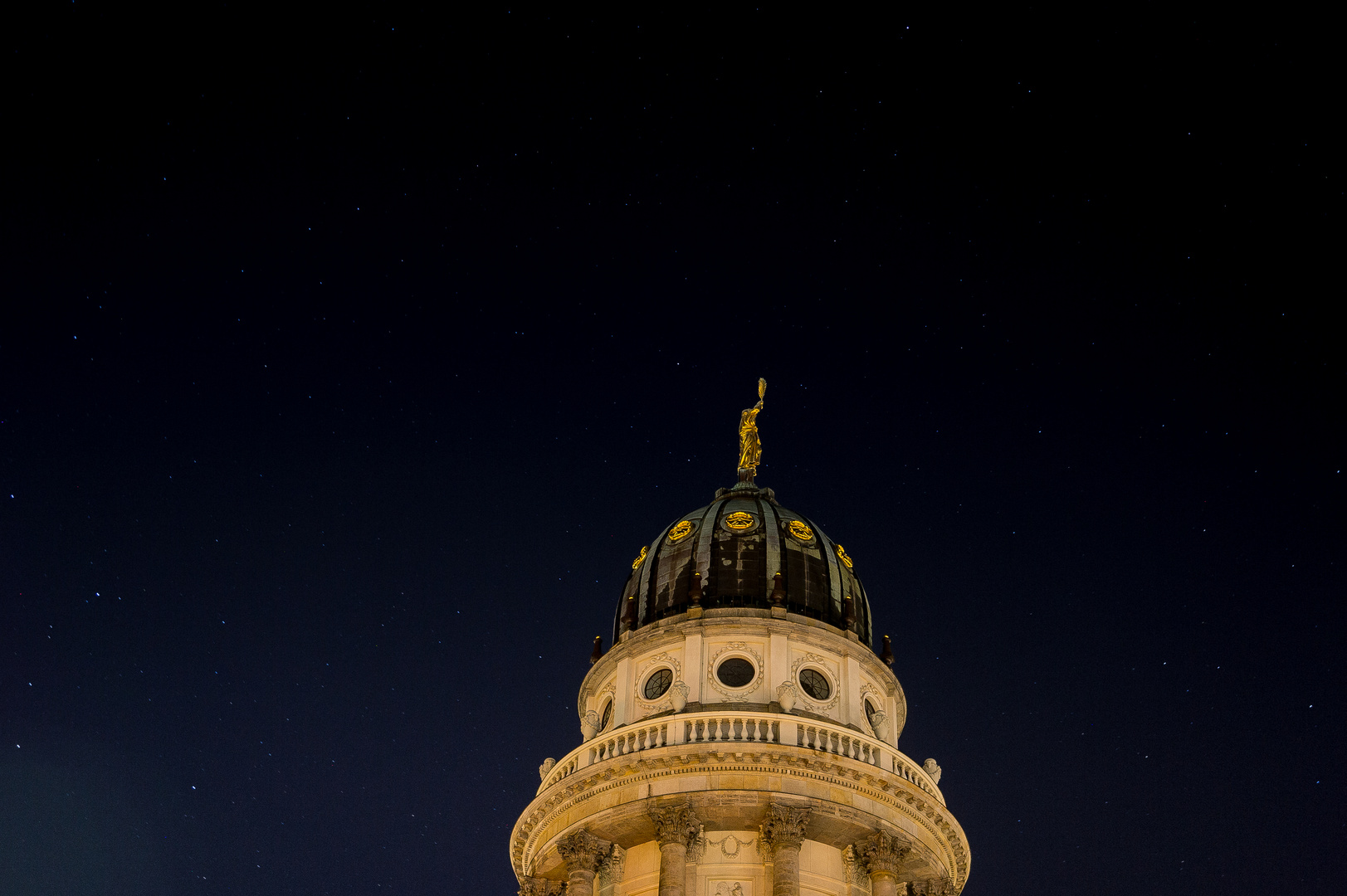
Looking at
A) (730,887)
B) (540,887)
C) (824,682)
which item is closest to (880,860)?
(730,887)

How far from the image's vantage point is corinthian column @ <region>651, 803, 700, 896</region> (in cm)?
4347

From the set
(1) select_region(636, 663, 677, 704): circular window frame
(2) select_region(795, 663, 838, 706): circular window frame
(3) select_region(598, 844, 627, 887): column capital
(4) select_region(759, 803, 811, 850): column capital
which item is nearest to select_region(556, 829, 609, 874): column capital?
(3) select_region(598, 844, 627, 887): column capital

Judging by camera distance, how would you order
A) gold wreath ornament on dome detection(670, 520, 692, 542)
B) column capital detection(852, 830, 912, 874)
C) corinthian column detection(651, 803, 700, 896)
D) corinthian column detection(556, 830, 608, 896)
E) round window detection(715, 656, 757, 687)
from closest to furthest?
corinthian column detection(651, 803, 700, 896) < column capital detection(852, 830, 912, 874) < corinthian column detection(556, 830, 608, 896) < round window detection(715, 656, 757, 687) < gold wreath ornament on dome detection(670, 520, 692, 542)

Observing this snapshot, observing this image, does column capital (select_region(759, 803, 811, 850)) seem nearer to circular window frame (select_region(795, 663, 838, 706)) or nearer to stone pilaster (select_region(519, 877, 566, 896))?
circular window frame (select_region(795, 663, 838, 706))

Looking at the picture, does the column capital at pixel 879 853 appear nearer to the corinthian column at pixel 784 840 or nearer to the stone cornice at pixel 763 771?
the stone cornice at pixel 763 771

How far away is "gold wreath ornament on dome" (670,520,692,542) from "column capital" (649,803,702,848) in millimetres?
15758

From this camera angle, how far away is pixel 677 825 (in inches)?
1753

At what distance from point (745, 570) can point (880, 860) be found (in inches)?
563

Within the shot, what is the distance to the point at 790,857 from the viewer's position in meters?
43.7

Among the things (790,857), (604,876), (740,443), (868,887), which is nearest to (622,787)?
(604,876)

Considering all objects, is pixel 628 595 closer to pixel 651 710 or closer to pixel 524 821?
pixel 651 710

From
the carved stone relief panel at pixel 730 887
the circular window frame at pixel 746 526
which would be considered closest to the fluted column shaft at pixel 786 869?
the carved stone relief panel at pixel 730 887

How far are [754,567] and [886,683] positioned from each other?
24.3 ft

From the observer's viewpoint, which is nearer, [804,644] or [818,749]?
[818,749]
